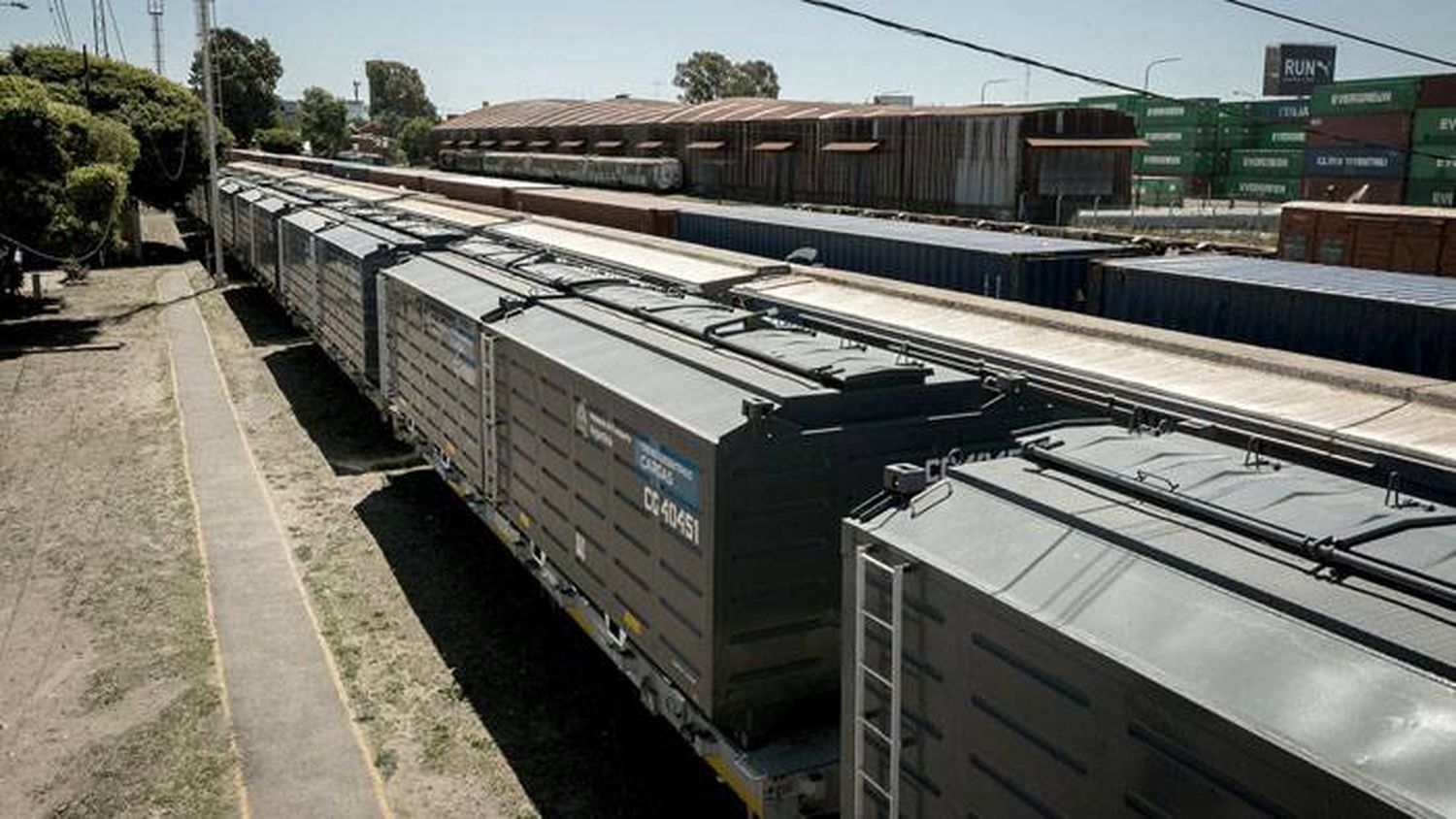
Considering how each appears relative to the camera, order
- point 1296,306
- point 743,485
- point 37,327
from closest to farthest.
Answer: point 743,485 < point 1296,306 < point 37,327

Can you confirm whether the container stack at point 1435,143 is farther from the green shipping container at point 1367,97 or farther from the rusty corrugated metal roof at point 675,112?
the rusty corrugated metal roof at point 675,112

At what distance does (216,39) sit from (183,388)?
94.7 meters

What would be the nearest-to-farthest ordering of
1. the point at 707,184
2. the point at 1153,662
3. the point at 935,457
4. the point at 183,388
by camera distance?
1. the point at 1153,662
2. the point at 935,457
3. the point at 183,388
4. the point at 707,184

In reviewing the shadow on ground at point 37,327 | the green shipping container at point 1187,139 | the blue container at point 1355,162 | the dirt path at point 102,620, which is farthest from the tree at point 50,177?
the green shipping container at point 1187,139

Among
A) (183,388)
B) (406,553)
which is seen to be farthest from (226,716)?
(183,388)

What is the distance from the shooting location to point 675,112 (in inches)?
3152

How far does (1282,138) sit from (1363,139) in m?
13.5

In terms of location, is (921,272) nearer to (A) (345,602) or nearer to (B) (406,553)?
(B) (406,553)

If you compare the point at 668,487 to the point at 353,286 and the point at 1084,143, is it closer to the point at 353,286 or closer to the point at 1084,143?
the point at 353,286

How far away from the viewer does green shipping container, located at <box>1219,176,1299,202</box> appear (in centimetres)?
6638

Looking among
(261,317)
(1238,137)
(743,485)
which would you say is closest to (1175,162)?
(1238,137)

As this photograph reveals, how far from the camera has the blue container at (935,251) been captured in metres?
17.2

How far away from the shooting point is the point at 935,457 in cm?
793

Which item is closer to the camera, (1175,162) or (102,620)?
(102,620)
